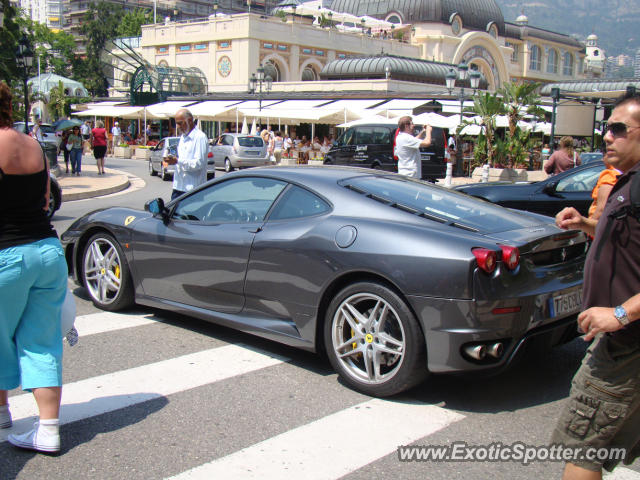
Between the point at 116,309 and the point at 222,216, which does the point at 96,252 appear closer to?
the point at 116,309

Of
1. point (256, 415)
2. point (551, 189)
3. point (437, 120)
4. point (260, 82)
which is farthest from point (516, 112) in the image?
point (256, 415)

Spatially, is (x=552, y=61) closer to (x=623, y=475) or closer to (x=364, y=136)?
(x=364, y=136)

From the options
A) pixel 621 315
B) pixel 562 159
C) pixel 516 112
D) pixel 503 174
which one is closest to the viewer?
pixel 621 315

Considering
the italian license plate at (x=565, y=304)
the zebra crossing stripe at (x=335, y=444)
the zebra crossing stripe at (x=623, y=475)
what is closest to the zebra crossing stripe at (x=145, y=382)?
the zebra crossing stripe at (x=335, y=444)

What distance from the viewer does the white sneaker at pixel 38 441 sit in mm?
3324

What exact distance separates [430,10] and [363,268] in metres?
74.2

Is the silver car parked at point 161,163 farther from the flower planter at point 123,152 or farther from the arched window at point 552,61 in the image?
the arched window at point 552,61

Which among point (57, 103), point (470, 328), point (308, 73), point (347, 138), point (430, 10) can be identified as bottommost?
point (470, 328)

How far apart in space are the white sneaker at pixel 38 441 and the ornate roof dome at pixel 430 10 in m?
74.8

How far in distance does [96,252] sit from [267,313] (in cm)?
208

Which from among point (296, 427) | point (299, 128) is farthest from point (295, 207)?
Result: point (299, 128)

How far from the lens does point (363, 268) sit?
13.6ft

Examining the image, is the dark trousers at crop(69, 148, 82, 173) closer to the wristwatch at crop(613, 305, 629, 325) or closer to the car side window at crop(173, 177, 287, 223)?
the car side window at crop(173, 177, 287, 223)

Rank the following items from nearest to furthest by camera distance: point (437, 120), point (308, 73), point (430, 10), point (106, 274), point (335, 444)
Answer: point (335, 444) → point (106, 274) → point (437, 120) → point (308, 73) → point (430, 10)
